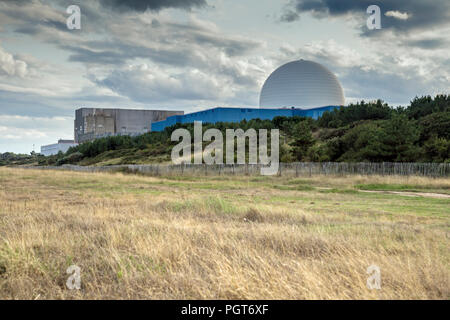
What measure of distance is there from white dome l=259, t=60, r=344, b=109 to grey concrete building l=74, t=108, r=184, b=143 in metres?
54.1

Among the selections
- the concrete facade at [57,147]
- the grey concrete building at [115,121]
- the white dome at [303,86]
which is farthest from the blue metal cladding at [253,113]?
the concrete facade at [57,147]

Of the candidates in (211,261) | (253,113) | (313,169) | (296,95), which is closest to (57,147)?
(253,113)

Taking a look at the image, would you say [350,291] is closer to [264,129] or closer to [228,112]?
[264,129]

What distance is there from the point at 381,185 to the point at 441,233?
2231 centimetres

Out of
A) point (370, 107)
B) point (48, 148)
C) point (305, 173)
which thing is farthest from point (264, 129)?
point (48, 148)

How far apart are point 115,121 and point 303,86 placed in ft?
219

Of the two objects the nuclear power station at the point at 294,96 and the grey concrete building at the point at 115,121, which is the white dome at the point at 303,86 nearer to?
the nuclear power station at the point at 294,96

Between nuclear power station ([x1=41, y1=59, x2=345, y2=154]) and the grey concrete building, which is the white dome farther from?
the grey concrete building

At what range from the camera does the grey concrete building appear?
5113 inches

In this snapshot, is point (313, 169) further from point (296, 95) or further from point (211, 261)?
point (296, 95)

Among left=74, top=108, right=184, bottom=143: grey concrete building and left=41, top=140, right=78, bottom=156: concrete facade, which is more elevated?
left=74, top=108, right=184, bottom=143: grey concrete building

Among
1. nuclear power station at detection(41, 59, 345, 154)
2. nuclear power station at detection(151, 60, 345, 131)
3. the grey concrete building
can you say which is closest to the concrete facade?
the grey concrete building

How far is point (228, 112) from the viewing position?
88.6m

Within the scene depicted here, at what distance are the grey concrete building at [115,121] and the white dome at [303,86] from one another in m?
54.1
